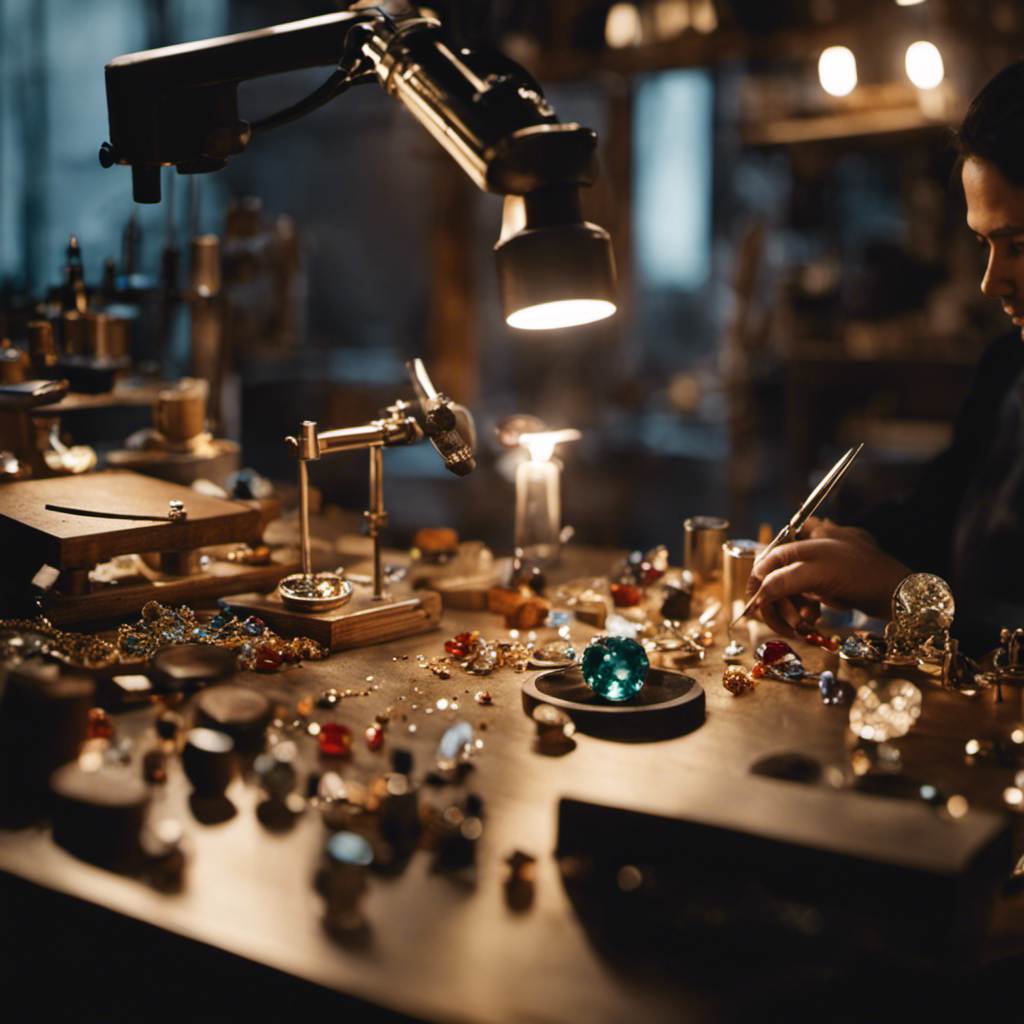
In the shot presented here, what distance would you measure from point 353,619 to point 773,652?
0.54 metres

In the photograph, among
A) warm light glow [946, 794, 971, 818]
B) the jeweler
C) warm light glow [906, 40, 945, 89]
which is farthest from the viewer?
warm light glow [906, 40, 945, 89]

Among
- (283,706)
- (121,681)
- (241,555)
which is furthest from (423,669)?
(241,555)

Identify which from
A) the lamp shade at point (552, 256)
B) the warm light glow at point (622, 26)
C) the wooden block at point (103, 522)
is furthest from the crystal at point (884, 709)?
the warm light glow at point (622, 26)

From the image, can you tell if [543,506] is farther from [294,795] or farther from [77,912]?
[77,912]

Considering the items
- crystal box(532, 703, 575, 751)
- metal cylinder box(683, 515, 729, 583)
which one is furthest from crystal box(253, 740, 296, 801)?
metal cylinder box(683, 515, 729, 583)

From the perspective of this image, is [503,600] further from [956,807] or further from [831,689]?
[956,807]

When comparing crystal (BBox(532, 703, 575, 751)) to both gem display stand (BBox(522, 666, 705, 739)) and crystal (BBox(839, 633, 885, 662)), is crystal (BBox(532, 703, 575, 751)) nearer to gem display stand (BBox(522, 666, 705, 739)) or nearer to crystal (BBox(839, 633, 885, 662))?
gem display stand (BBox(522, 666, 705, 739))

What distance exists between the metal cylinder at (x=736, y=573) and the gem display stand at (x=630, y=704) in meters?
0.35

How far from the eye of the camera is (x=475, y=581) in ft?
5.57

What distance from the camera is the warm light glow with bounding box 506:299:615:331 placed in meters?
1.26

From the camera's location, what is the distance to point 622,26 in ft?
16.0

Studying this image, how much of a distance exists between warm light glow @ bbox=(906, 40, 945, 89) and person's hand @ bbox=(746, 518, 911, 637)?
2.71 meters

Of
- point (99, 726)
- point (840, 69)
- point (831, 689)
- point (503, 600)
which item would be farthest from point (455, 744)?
point (840, 69)

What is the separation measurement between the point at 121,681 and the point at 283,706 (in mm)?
185
